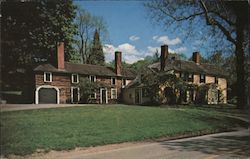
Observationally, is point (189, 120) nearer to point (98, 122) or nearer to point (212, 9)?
point (98, 122)

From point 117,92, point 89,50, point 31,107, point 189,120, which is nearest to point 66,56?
point 89,50

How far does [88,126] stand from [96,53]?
194 inches

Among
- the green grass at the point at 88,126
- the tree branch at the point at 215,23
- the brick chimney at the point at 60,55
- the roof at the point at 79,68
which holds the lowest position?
Result: the green grass at the point at 88,126

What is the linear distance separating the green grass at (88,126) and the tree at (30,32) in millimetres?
1985

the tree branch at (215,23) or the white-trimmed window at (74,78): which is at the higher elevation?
the tree branch at (215,23)

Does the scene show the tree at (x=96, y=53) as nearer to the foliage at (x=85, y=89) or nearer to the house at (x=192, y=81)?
the foliage at (x=85, y=89)

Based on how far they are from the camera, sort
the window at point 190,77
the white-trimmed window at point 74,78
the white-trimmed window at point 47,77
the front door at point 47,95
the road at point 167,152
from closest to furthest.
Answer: the road at point 167,152 → the white-trimmed window at point 47,77 → the front door at point 47,95 → the white-trimmed window at point 74,78 → the window at point 190,77

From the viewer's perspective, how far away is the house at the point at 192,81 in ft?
85.9

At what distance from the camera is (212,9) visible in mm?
23531

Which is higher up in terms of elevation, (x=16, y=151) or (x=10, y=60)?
(x=10, y=60)

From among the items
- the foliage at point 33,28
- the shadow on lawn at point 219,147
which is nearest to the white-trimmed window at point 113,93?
the shadow on lawn at point 219,147

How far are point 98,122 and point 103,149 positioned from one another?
4.80 metres

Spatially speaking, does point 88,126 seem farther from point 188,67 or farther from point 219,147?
point 188,67

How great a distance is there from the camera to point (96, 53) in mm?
11234
